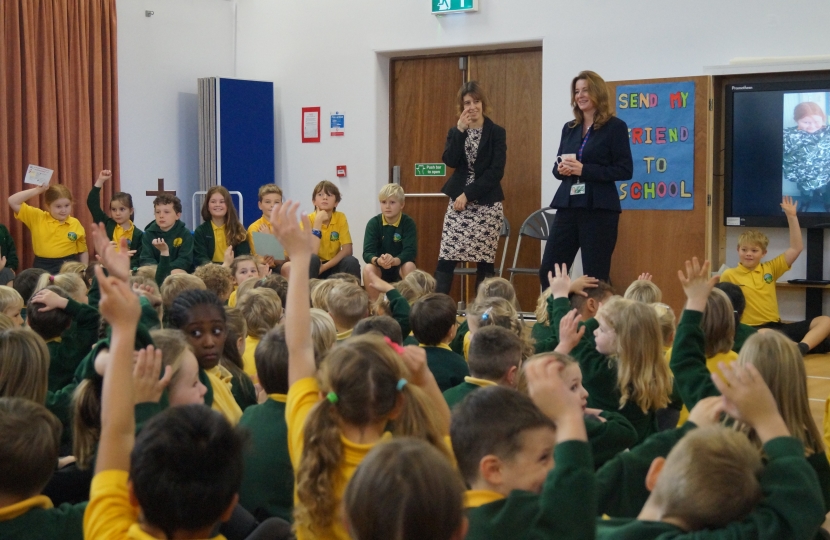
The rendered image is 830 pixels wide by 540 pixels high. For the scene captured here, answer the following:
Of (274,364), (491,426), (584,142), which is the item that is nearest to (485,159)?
(584,142)

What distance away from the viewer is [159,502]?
126cm

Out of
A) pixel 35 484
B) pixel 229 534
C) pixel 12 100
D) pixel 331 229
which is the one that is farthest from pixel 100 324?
pixel 12 100

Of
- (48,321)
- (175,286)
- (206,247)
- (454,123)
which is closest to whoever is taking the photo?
(48,321)

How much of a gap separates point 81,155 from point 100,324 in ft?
15.8

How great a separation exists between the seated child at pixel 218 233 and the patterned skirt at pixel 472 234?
4.75 feet

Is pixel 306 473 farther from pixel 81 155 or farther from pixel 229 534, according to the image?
pixel 81 155

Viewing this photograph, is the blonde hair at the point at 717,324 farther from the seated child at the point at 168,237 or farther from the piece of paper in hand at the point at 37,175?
the piece of paper in hand at the point at 37,175

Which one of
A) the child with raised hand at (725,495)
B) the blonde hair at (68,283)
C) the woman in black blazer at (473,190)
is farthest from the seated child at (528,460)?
the woman in black blazer at (473,190)

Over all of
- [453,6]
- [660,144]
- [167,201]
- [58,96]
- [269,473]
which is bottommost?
[269,473]

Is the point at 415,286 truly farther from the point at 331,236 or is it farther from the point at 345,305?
the point at 331,236

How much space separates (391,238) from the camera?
642cm

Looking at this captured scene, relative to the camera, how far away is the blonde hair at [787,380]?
1863 mm

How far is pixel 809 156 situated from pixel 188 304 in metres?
5.15

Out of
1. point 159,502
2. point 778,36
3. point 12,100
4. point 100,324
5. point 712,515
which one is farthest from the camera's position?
point 12,100
